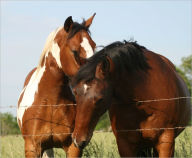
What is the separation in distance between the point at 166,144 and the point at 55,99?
1724 millimetres

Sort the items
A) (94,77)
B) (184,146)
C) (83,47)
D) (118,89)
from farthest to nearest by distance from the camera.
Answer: (184,146) < (83,47) < (118,89) < (94,77)

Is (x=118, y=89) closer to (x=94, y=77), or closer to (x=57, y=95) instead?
(x=94, y=77)

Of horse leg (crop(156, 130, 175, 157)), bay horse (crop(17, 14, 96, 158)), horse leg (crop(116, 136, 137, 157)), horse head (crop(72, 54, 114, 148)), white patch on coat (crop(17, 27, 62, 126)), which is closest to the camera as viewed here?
horse head (crop(72, 54, 114, 148))

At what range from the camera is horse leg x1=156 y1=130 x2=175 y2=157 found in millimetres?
4730

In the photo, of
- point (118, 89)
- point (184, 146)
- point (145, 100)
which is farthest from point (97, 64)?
point (184, 146)

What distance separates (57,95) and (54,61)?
1.63 ft

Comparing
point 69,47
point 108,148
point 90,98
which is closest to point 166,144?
point 90,98

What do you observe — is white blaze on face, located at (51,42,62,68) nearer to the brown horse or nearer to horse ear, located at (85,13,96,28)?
horse ear, located at (85,13,96,28)

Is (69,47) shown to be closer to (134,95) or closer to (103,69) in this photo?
(103,69)

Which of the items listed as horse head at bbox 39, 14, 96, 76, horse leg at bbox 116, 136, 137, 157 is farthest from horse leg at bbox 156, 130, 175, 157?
horse head at bbox 39, 14, 96, 76

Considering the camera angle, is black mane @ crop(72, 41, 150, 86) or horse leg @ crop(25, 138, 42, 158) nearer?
black mane @ crop(72, 41, 150, 86)

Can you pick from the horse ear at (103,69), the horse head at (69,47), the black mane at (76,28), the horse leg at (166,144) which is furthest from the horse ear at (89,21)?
the horse leg at (166,144)

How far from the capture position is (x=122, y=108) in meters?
4.89

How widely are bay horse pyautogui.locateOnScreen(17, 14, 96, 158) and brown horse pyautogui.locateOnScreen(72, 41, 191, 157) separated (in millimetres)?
607
